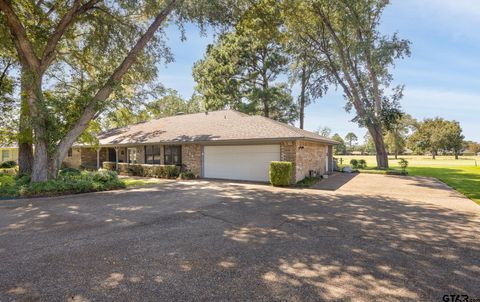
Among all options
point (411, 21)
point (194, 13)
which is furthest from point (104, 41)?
point (411, 21)

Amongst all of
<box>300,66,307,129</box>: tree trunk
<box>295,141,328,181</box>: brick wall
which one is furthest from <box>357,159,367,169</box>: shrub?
<box>300,66,307,129</box>: tree trunk

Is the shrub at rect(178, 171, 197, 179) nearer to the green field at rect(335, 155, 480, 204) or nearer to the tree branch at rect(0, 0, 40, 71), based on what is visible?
the tree branch at rect(0, 0, 40, 71)

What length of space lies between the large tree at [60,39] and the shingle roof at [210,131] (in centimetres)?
548

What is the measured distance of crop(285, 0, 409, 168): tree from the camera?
60.5 feet

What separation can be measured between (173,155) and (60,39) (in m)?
9.23

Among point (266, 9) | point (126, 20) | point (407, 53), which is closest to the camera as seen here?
point (266, 9)

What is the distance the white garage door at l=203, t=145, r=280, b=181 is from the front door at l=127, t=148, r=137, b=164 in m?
7.01

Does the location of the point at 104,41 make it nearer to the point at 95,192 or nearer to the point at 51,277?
the point at 95,192

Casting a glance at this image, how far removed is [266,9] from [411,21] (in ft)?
27.7

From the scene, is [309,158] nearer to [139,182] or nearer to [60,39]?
[139,182]

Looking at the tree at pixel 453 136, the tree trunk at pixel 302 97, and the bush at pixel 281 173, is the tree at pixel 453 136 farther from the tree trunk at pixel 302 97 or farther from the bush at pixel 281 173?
the bush at pixel 281 173

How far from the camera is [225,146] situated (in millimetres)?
15883

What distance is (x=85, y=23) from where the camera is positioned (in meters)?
14.0

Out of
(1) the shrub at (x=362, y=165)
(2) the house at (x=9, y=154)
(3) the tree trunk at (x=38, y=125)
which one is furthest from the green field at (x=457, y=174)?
(2) the house at (x=9, y=154)
